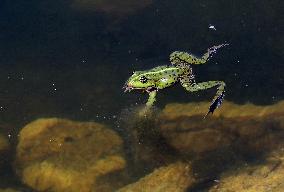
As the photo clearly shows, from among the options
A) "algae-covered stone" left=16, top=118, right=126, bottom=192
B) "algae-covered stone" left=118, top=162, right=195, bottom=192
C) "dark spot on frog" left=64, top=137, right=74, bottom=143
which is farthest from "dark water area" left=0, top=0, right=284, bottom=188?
"algae-covered stone" left=118, top=162, right=195, bottom=192

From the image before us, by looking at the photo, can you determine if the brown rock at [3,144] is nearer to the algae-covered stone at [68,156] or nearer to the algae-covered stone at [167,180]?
the algae-covered stone at [68,156]

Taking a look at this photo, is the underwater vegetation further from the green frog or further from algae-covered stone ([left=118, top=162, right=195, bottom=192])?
the green frog

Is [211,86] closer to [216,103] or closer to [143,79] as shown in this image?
[216,103]

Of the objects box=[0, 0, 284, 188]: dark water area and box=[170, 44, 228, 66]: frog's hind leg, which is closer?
box=[0, 0, 284, 188]: dark water area

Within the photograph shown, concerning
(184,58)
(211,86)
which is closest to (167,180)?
(211,86)

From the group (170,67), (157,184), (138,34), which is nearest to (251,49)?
(170,67)

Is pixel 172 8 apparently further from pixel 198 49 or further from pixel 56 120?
pixel 56 120
